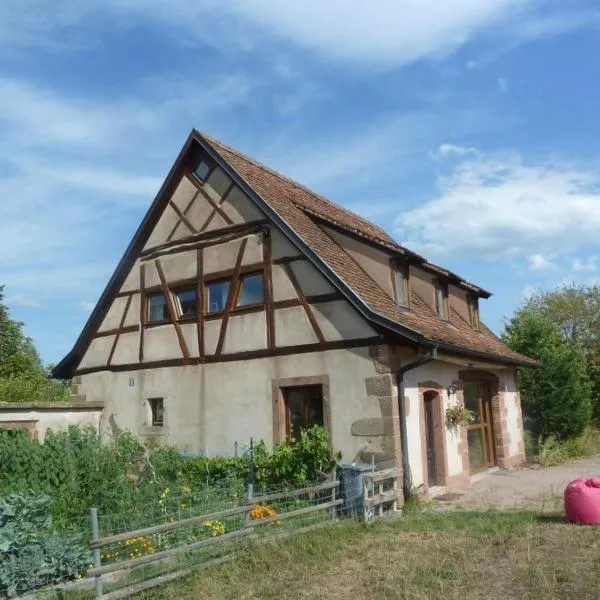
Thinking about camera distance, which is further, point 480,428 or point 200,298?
point 480,428

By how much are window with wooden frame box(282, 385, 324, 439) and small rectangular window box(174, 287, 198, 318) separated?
3163 millimetres

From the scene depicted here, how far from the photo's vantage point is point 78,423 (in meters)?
15.3

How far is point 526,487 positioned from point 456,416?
191 cm

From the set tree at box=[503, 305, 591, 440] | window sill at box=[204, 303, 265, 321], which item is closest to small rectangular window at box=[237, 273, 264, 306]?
window sill at box=[204, 303, 265, 321]

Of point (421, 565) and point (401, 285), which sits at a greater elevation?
point (401, 285)

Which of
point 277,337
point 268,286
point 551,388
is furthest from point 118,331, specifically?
point 551,388

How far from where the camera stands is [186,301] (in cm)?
1481

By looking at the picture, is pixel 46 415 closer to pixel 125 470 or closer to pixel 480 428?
pixel 125 470

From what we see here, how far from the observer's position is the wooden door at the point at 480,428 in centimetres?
1519

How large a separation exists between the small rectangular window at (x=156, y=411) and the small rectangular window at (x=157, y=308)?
1.90 metres

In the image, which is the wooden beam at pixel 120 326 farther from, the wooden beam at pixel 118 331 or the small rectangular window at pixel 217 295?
the small rectangular window at pixel 217 295

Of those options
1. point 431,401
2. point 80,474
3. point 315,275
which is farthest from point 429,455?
point 80,474

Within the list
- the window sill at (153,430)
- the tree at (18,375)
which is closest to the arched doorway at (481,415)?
the window sill at (153,430)

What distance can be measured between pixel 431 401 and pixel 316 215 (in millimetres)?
4697
